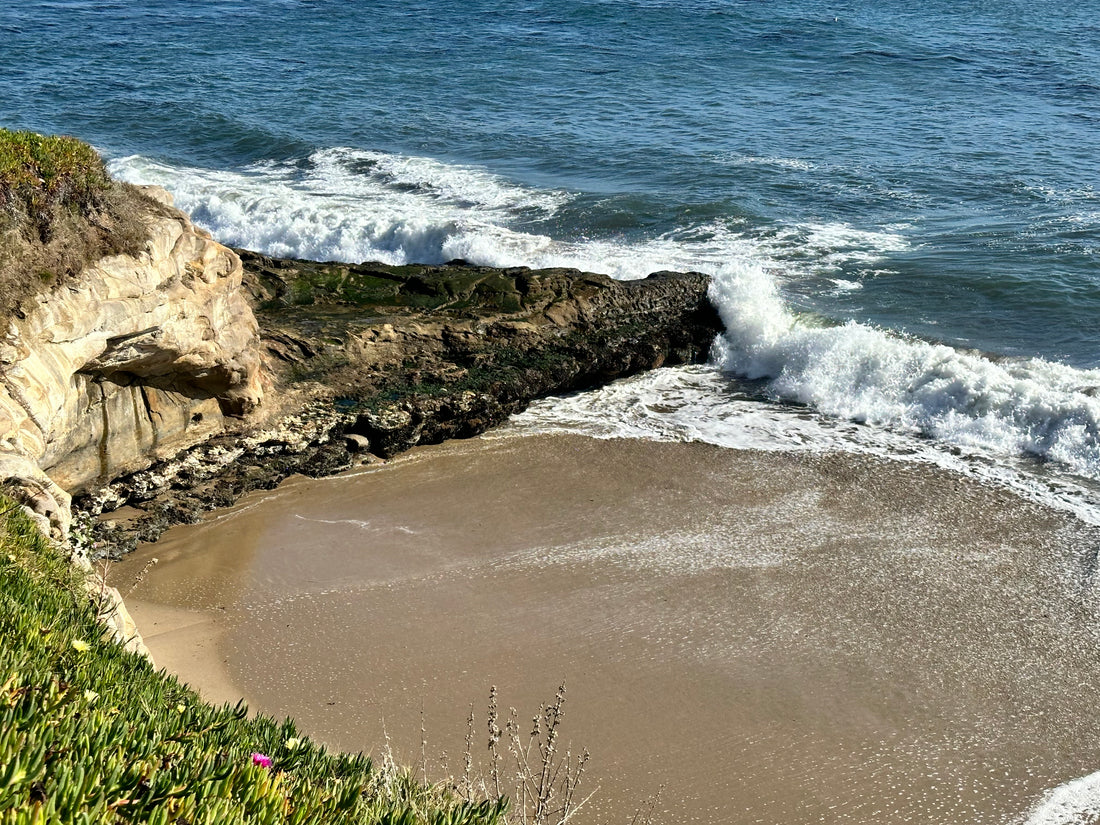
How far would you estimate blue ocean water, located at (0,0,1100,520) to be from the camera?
43.3ft

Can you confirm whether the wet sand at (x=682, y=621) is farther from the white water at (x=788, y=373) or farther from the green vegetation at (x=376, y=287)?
the green vegetation at (x=376, y=287)

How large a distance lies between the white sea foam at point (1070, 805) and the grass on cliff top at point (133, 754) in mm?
4097

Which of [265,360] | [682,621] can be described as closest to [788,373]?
[682,621]

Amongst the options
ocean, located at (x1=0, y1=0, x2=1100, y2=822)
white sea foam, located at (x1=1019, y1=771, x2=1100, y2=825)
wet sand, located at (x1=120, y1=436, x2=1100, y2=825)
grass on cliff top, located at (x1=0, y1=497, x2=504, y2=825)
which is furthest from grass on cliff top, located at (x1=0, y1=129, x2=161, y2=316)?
white sea foam, located at (x1=1019, y1=771, x2=1100, y2=825)

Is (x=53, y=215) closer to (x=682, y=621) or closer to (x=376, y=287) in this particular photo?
(x=376, y=287)

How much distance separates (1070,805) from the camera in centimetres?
709

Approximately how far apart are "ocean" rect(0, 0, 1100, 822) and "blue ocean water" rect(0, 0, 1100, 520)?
0.24 ft

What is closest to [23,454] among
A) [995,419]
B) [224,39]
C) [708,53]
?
[995,419]

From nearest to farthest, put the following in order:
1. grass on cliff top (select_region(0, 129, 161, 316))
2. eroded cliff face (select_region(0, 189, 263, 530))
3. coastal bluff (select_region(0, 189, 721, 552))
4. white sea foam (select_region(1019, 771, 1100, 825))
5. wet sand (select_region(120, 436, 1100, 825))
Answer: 1. white sea foam (select_region(1019, 771, 1100, 825))
2. wet sand (select_region(120, 436, 1100, 825))
3. eroded cliff face (select_region(0, 189, 263, 530))
4. grass on cliff top (select_region(0, 129, 161, 316))
5. coastal bluff (select_region(0, 189, 721, 552))

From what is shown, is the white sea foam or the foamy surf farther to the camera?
the foamy surf

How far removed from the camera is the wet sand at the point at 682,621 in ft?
24.2

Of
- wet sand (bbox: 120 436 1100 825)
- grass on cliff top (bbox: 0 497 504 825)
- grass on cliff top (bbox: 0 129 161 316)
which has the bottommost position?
wet sand (bbox: 120 436 1100 825)

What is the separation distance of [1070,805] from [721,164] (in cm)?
1767

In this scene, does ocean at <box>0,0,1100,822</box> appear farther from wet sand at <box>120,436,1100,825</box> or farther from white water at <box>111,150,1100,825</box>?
wet sand at <box>120,436,1100,825</box>
